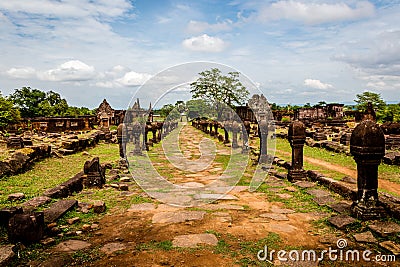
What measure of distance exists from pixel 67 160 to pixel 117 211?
289 inches

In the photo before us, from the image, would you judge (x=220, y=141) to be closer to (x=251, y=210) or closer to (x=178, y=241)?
(x=251, y=210)

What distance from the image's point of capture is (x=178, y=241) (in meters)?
4.29

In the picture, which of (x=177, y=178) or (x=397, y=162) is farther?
(x=397, y=162)

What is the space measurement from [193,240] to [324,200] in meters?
3.03

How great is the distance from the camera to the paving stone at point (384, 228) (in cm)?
428

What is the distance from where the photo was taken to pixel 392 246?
3.87 meters

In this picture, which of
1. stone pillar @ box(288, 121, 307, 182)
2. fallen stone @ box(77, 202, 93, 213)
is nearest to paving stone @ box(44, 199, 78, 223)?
fallen stone @ box(77, 202, 93, 213)

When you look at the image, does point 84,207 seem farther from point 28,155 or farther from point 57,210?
point 28,155

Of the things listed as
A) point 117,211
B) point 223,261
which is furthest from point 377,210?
point 117,211

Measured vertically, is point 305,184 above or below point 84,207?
above

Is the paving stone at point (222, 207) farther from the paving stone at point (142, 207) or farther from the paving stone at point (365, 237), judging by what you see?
the paving stone at point (365, 237)

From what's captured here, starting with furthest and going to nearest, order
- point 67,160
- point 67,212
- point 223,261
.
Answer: point 67,160, point 67,212, point 223,261

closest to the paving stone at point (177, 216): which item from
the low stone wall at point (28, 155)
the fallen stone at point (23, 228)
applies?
the fallen stone at point (23, 228)

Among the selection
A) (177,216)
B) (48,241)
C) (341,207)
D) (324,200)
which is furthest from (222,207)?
(48,241)
